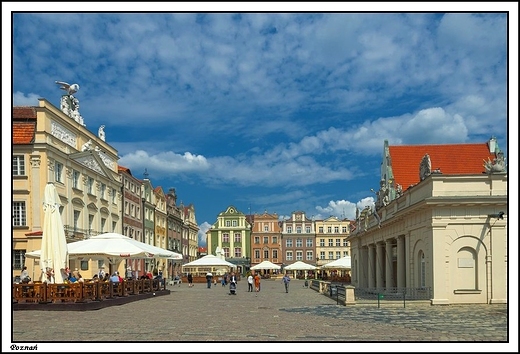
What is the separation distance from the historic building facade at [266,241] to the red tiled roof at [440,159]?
67298 millimetres

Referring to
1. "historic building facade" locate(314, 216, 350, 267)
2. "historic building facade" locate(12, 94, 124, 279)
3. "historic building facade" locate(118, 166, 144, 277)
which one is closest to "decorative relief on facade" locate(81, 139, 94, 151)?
"historic building facade" locate(12, 94, 124, 279)

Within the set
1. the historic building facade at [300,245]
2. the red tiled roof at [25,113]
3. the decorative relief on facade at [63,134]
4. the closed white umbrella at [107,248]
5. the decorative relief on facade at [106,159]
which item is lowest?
the historic building facade at [300,245]

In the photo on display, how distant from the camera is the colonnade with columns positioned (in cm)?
3113

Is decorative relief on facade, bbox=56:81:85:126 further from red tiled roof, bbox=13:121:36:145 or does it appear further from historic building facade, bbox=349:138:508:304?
historic building facade, bbox=349:138:508:304

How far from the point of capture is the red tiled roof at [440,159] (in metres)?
39.7

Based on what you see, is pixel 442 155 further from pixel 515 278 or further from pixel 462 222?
pixel 515 278

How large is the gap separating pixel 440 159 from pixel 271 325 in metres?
25.8

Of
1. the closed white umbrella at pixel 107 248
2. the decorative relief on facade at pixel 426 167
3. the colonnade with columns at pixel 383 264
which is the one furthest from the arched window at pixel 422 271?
the closed white umbrella at pixel 107 248

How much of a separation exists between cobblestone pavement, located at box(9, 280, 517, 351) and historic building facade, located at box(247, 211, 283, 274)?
86.6 meters

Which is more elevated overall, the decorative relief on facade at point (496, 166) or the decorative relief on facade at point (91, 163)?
the decorative relief on facade at point (91, 163)

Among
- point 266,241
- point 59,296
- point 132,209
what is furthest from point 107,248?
point 266,241

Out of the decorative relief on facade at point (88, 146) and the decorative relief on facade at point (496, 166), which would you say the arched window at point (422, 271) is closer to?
the decorative relief on facade at point (496, 166)

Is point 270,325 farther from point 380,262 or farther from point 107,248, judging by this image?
point 380,262

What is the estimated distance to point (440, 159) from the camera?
4028 cm
